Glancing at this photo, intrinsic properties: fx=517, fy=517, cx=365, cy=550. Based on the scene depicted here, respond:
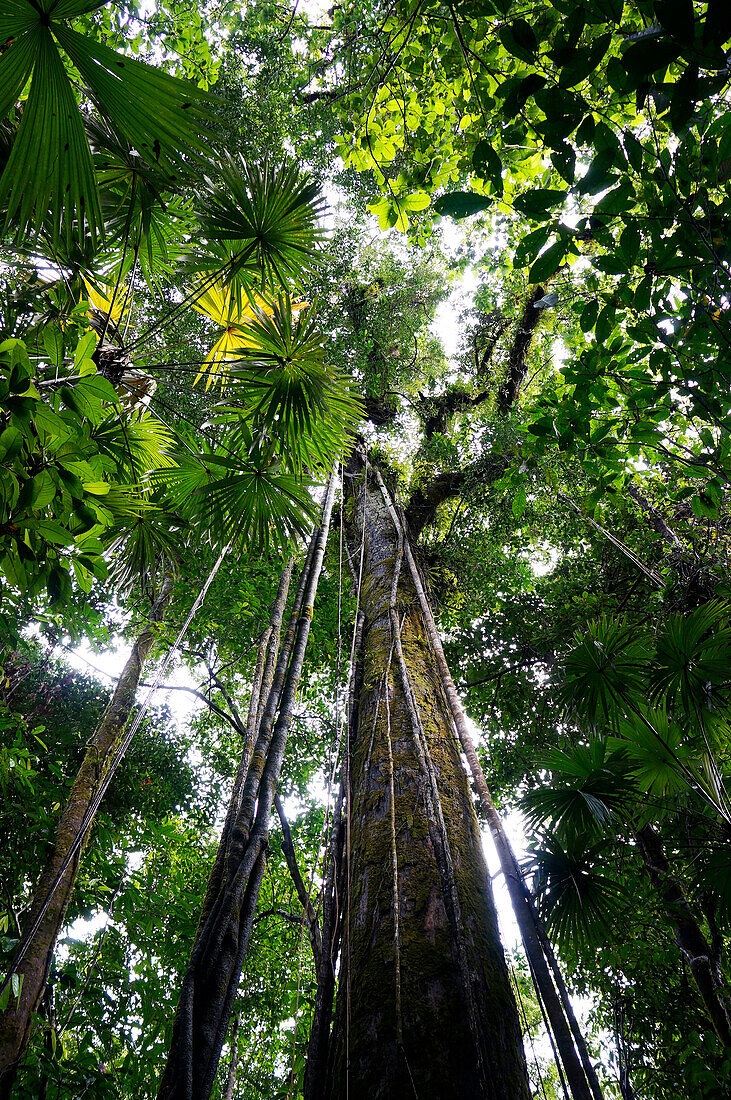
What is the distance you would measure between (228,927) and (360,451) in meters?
4.35

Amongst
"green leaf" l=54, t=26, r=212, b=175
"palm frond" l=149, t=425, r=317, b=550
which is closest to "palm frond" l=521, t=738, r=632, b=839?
"palm frond" l=149, t=425, r=317, b=550

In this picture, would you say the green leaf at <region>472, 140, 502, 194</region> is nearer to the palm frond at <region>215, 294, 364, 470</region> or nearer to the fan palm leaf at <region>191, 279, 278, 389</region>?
the palm frond at <region>215, 294, 364, 470</region>

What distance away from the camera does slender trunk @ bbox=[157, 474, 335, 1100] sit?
135cm

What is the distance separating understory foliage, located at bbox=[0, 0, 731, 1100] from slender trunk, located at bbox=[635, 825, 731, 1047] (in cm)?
3

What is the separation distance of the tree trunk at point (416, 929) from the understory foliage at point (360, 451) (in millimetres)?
103

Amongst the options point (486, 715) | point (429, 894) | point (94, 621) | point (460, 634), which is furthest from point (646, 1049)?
point (94, 621)

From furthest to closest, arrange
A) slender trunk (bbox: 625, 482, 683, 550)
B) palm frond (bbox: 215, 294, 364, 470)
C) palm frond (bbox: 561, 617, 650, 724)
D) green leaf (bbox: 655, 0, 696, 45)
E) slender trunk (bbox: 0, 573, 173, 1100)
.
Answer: slender trunk (bbox: 625, 482, 683, 550)
slender trunk (bbox: 0, 573, 173, 1100)
palm frond (bbox: 561, 617, 650, 724)
palm frond (bbox: 215, 294, 364, 470)
green leaf (bbox: 655, 0, 696, 45)

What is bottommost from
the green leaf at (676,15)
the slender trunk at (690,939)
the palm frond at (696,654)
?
the slender trunk at (690,939)

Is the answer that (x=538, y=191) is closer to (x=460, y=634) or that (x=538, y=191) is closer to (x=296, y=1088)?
(x=460, y=634)

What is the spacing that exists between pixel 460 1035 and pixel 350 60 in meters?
5.59

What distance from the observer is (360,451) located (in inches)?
212

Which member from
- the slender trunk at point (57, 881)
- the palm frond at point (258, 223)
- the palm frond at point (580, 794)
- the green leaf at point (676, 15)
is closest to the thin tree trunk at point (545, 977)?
the palm frond at point (580, 794)

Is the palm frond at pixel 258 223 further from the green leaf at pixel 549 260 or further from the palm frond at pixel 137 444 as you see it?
the green leaf at pixel 549 260

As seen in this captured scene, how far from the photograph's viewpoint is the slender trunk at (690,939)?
122 inches
